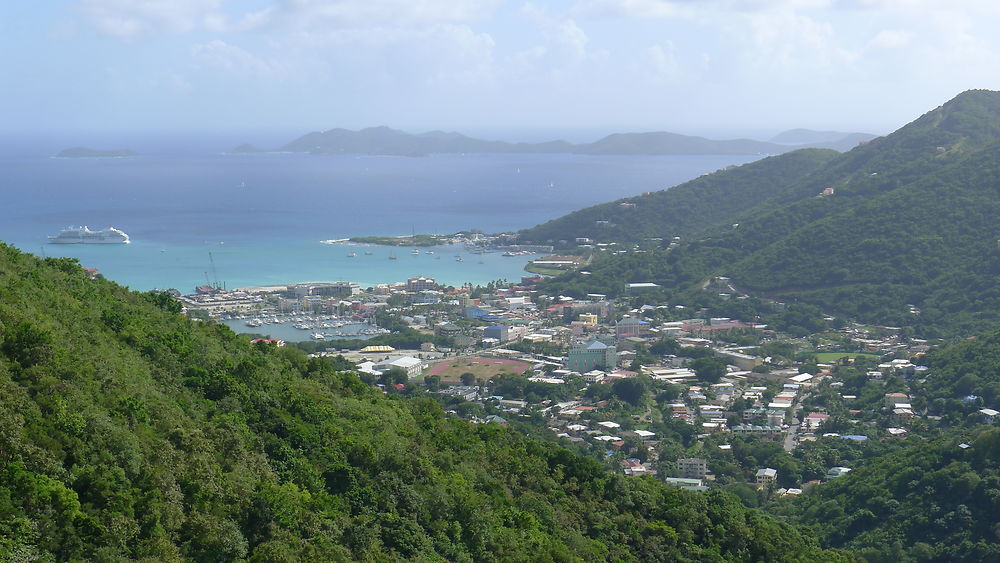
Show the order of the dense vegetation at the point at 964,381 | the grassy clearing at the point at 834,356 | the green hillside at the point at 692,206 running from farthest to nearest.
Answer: the green hillside at the point at 692,206
the grassy clearing at the point at 834,356
the dense vegetation at the point at 964,381

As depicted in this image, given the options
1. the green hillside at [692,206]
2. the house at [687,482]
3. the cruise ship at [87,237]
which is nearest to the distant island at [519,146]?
the green hillside at [692,206]

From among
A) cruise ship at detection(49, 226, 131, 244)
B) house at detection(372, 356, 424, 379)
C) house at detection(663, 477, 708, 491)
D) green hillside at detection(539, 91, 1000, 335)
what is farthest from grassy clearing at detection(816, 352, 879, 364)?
cruise ship at detection(49, 226, 131, 244)

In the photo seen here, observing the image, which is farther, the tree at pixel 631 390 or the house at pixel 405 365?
the house at pixel 405 365

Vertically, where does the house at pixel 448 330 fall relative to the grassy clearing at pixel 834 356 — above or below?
above

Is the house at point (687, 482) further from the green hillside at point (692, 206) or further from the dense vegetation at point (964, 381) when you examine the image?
the green hillside at point (692, 206)

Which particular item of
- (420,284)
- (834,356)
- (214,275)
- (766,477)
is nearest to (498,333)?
(420,284)

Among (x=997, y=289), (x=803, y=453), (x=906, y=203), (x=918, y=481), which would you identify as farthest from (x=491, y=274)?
(x=918, y=481)

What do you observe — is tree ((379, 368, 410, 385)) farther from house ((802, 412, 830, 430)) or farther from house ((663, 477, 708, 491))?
house ((802, 412, 830, 430))

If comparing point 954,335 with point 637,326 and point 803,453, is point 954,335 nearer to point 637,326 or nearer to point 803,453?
point 637,326
